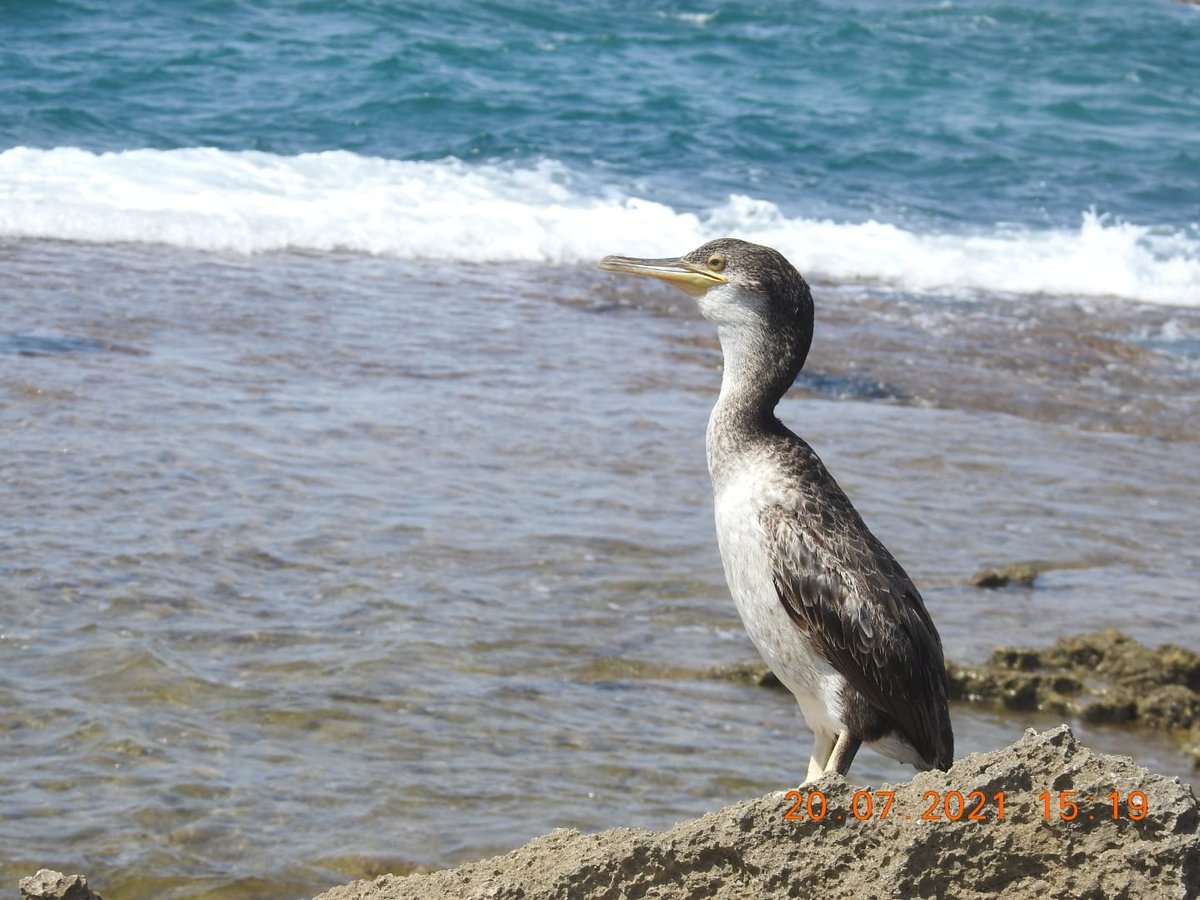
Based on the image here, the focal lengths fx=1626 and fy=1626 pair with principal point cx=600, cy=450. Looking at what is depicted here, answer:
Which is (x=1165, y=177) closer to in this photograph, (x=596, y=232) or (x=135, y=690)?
(x=596, y=232)

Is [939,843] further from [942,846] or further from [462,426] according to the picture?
[462,426]

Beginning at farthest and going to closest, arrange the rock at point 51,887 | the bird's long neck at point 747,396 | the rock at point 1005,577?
the rock at point 1005,577, the bird's long neck at point 747,396, the rock at point 51,887

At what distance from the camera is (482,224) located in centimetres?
1577

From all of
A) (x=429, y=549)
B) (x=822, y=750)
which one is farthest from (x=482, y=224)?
(x=822, y=750)

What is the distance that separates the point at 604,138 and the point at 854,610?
17220mm

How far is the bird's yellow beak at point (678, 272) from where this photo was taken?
4.18 meters

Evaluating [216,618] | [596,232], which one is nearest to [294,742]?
[216,618]

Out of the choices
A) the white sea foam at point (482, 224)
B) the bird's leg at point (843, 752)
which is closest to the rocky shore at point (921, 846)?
the bird's leg at point (843, 752)

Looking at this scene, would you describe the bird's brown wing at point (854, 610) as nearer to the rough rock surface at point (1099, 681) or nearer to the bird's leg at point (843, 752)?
the bird's leg at point (843, 752)

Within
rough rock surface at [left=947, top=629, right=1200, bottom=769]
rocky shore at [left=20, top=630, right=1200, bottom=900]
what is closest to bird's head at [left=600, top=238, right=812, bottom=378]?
rocky shore at [left=20, top=630, right=1200, bottom=900]

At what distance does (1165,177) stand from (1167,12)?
14.2 m

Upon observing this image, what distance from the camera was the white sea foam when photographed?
14.4m

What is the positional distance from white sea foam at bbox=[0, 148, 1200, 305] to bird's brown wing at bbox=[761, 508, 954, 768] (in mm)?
10652

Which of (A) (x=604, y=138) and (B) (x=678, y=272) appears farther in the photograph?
(A) (x=604, y=138)
